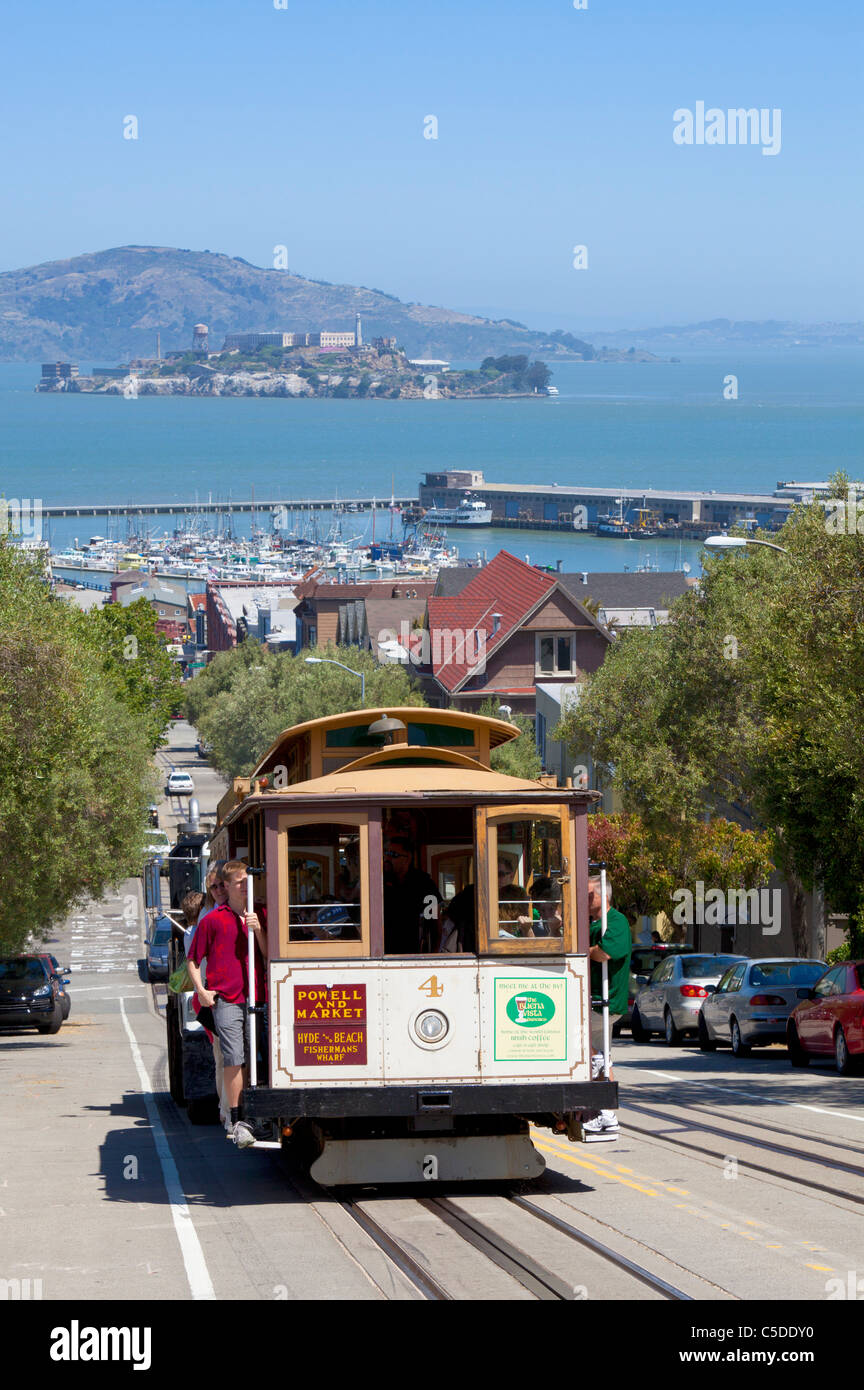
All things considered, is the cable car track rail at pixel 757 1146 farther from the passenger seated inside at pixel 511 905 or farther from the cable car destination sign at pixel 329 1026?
the cable car destination sign at pixel 329 1026

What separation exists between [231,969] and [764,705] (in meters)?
18.9

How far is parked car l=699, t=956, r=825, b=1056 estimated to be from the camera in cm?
2459

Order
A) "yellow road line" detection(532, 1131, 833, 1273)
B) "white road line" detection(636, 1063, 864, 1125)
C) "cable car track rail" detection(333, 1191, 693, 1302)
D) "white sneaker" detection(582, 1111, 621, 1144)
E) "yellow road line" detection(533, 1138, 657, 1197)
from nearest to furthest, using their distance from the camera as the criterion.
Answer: "cable car track rail" detection(333, 1191, 693, 1302)
"yellow road line" detection(532, 1131, 833, 1273)
"yellow road line" detection(533, 1138, 657, 1197)
"white sneaker" detection(582, 1111, 621, 1144)
"white road line" detection(636, 1063, 864, 1125)

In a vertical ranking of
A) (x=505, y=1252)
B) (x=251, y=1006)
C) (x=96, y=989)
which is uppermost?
(x=251, y=1006)

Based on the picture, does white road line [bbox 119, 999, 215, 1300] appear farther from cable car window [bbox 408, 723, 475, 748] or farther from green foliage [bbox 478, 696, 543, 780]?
green foliage [bbox 478, 696, 543, 780]

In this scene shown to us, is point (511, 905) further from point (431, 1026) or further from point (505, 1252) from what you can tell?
point (505, 1252)

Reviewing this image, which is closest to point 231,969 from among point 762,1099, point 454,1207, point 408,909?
point 408,909

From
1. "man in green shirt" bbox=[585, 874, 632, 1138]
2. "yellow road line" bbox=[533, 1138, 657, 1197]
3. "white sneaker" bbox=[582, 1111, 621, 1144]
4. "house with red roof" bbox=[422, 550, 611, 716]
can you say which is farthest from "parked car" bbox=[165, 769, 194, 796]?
"white sneaker" bbox=[582, 1111, 621, 1144]

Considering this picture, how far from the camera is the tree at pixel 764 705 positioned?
Result: 23391 millimetres

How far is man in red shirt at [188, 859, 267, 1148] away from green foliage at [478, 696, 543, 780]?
40.9 m

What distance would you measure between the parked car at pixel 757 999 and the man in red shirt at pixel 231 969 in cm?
1449

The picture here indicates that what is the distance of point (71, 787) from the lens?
1254 inches

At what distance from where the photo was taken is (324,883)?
38.1 feet
